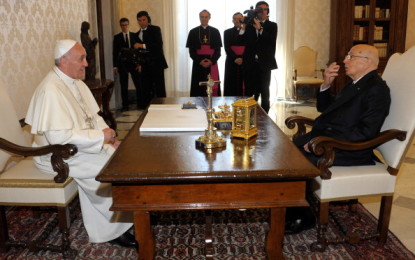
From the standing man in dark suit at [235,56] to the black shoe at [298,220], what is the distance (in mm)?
4220

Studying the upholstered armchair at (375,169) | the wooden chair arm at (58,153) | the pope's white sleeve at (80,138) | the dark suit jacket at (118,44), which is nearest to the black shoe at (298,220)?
the upholstered armchair at (375,169)

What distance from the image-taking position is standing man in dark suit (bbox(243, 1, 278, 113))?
638 cm

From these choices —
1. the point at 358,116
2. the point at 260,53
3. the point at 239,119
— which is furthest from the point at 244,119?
the point at 260,53

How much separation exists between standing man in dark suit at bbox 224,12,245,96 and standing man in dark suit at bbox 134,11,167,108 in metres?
1.31

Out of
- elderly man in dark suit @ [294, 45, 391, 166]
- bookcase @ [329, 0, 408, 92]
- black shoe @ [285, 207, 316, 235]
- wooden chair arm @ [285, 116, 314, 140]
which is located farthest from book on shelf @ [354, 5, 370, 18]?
black shoe @ [285, 207, 316, 235]

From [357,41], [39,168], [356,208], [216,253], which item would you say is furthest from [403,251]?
[357,41]

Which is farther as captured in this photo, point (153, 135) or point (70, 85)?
point (70, 85)

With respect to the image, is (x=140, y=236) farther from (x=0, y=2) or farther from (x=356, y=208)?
(x=0, y=2)

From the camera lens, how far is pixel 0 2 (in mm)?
3465

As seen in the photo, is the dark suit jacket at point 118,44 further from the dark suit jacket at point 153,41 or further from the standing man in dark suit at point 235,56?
the standing man in dark suit at point 235,56

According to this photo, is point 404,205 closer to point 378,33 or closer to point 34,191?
point 34,191

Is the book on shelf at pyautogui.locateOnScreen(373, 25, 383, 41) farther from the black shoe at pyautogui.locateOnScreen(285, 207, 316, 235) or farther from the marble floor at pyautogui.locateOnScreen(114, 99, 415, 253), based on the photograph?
the black shoe at pyautogui.locateOnScreen(285, 207, 316, 235)

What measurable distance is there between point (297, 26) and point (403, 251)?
674 cm

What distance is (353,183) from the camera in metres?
2.53
